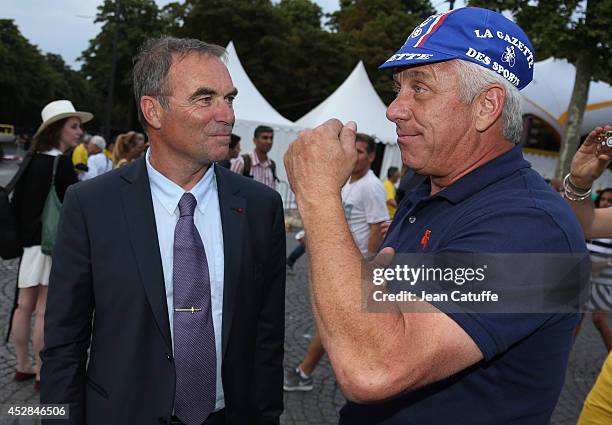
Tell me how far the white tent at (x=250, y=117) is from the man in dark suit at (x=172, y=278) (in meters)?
12.9

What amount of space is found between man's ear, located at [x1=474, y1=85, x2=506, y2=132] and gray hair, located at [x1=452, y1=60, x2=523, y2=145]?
0.01 m

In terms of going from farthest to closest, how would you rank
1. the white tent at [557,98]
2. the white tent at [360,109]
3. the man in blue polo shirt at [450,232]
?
the white tent at [557,98] < the white tent at [360,109] < the man in blue polo shirt at [450,232]

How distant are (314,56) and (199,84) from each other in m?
38.9

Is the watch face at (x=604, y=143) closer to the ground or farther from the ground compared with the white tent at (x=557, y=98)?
closer to the ground

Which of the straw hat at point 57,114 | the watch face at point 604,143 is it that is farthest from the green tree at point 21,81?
the watch face at point 604,143

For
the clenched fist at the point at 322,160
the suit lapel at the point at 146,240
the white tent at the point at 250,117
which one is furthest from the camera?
the white tent at the point at 250,117

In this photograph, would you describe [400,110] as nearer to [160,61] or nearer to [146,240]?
[146,240]

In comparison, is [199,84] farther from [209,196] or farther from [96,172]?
[96,172]

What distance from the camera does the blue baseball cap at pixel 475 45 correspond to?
4.77 ft

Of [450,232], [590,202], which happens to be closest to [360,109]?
[590,202]

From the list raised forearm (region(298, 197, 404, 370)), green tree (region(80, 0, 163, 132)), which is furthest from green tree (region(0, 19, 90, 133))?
raised forearm (region(298, 197, 404, 370))

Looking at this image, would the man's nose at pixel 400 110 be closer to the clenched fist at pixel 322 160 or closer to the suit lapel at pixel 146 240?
the clenched fist at pixel 322 160

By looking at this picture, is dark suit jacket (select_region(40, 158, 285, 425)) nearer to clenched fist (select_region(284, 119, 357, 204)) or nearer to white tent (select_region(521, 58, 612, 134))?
clenched fist (select_region(284, 119, 357, 204))

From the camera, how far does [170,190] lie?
227 cm
